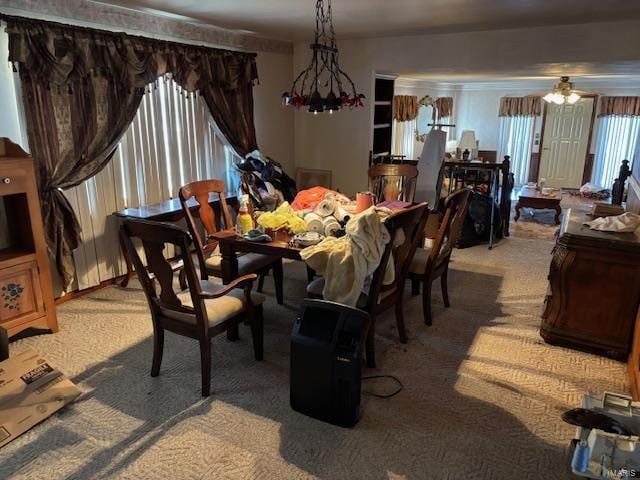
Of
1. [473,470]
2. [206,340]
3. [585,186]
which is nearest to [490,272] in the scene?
[473,470]

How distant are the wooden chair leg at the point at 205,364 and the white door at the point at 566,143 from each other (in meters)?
8.19

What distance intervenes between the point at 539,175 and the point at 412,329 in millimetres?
7505

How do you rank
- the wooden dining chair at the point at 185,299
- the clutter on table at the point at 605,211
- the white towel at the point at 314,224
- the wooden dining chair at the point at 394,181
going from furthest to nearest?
the wooden dining chair at the point at 394,181, the clutter on table at the point at 605,211, the white towel at the point at 314,224, the wooden dining chair at the point at 185,299

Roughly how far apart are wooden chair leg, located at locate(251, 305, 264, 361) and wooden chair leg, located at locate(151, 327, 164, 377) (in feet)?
1.69

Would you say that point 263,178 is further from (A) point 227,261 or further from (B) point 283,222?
(A) point 227,261

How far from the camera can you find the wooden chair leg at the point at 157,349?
8.75ft

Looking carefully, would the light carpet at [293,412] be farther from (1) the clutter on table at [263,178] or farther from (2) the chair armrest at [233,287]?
(1) the clutter on table at [263,178]

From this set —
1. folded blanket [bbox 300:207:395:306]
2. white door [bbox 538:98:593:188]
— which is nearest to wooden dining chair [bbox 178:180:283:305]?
folded blanket [bbox 300:207:395:306]

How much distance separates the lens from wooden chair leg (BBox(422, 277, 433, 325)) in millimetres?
3304

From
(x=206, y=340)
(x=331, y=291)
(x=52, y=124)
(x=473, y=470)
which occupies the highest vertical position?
(x=52, y=124)

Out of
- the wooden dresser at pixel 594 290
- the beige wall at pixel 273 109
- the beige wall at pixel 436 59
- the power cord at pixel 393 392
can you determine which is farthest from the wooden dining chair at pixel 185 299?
the beige wall at pixel 436 59

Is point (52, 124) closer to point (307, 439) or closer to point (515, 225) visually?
point (307, 439)

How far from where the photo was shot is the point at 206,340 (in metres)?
2.49

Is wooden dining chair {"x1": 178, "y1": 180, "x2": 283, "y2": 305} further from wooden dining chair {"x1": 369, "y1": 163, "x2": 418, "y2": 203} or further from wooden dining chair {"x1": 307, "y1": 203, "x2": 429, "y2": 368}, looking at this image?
wooden dining chair {"x1": 369, "y1": 163, "x2": 418, "y2": 203}
